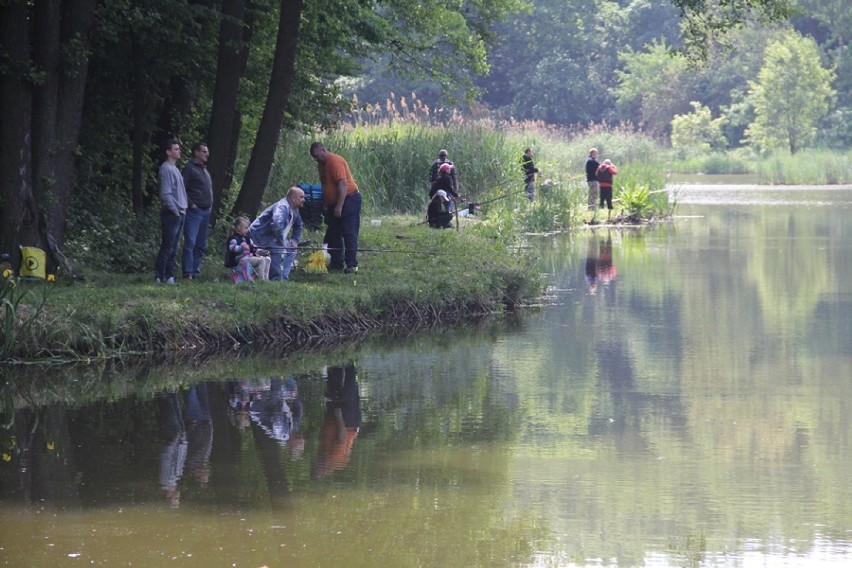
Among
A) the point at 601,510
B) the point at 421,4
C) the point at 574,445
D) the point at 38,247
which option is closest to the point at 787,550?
the point at 601,510

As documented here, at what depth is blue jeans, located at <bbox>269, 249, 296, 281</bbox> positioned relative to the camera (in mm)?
18203

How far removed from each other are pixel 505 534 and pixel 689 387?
5.04 metres

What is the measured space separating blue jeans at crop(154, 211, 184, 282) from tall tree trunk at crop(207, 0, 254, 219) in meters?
2.69

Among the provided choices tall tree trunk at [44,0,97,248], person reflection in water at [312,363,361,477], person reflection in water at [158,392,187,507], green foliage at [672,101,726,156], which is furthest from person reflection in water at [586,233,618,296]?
green foliage at [672,101,726,156]

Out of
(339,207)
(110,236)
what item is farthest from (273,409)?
(110,236)

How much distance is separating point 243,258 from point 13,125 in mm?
2961

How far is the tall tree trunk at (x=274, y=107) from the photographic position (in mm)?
19781

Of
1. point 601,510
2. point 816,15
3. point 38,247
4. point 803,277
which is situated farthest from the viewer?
point 816,15

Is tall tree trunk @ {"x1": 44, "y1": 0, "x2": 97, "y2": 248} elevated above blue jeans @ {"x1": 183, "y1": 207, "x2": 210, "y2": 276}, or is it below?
above

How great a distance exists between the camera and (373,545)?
836cm

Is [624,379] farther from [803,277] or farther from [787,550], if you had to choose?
[803,277]

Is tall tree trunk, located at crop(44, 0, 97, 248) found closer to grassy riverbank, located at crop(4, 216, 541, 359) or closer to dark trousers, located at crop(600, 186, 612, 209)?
grassy riverbank, located at crop(4, 216, 541, 359)

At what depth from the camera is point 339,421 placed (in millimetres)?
12008

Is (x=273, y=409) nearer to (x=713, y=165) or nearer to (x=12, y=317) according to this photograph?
(x=12, y=317)
